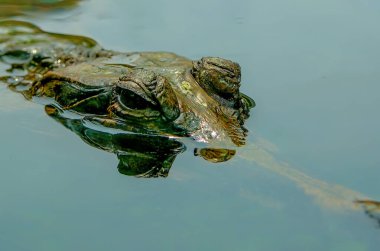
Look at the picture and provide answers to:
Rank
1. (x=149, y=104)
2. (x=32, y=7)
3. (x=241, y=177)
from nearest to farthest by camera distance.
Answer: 1. (x=241, y=177)
2. (x=149, y=104)
3. (x=32, y=7)

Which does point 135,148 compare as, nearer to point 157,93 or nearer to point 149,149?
point 149,149

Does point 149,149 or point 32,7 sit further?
point 32,7

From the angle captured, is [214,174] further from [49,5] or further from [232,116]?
[49,5]

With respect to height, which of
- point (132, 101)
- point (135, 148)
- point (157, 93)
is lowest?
point (135, 148)

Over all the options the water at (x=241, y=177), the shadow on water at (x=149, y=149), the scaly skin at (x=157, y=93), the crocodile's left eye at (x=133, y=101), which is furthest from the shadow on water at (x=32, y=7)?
the crocodile's left eye at (x=133, y=101)

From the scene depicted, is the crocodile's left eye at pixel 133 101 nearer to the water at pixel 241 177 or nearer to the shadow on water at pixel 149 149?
the shadow on water at pixel 149 149

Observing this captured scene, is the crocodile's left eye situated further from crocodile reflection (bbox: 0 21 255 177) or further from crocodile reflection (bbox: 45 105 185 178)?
crocodile reflection (bbox: 45 105 185 178)

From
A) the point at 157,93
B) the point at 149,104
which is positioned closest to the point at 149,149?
the point at 149,104
